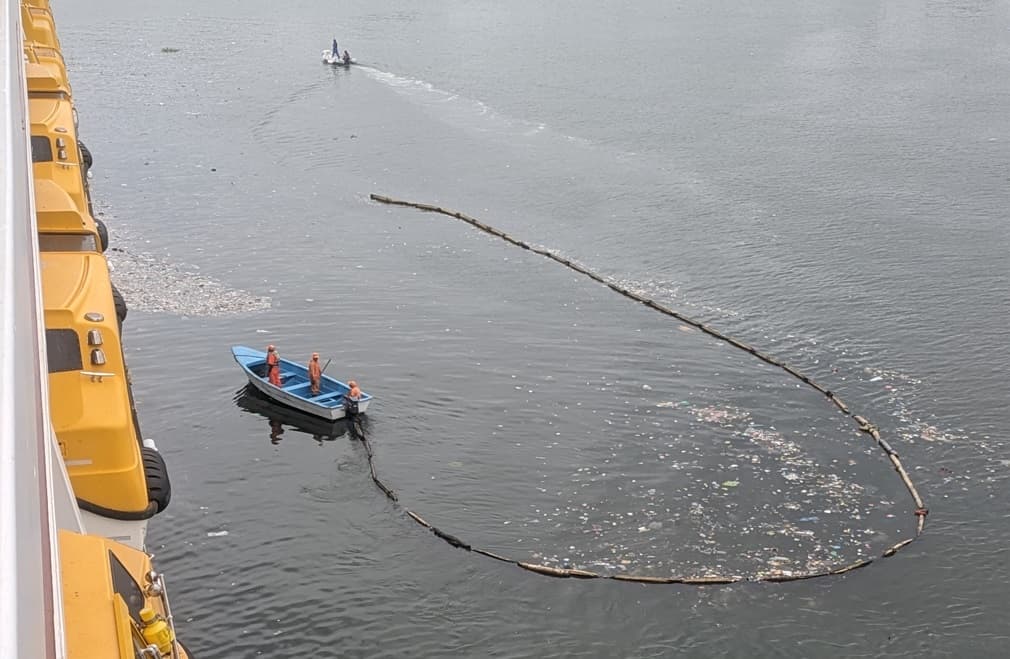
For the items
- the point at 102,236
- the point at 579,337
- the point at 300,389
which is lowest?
the point at 300,389

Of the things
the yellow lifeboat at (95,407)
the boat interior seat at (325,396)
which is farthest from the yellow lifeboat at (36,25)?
the yellow lifeboat at (95,407)

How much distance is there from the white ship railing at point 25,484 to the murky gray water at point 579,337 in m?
13.3

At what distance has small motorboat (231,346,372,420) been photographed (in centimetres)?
3080

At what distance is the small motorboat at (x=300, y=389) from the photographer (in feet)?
101

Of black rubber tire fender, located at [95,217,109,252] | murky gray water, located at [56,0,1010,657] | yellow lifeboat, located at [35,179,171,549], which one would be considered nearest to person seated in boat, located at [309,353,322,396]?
murky gray water, located at [56,0,1010,657]

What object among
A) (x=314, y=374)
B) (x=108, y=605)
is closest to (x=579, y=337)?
(x=314, y=374)

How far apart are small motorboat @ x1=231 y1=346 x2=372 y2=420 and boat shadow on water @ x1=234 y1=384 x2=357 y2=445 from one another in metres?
0.24

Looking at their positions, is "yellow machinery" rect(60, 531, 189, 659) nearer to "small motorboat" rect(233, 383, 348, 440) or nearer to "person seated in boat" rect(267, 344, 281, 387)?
"small motorboat" rect(233, 383, 348, 440)

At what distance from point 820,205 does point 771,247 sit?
534cm

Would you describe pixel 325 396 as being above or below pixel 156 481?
below

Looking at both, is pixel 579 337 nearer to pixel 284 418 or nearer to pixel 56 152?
pixel 284 418

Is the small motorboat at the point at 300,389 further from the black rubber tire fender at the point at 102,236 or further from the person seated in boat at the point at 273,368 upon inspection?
the black rubber tire fender at the point at 102,236

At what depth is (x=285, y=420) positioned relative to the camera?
3188 centimetres

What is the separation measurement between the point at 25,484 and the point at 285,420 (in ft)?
84.3
